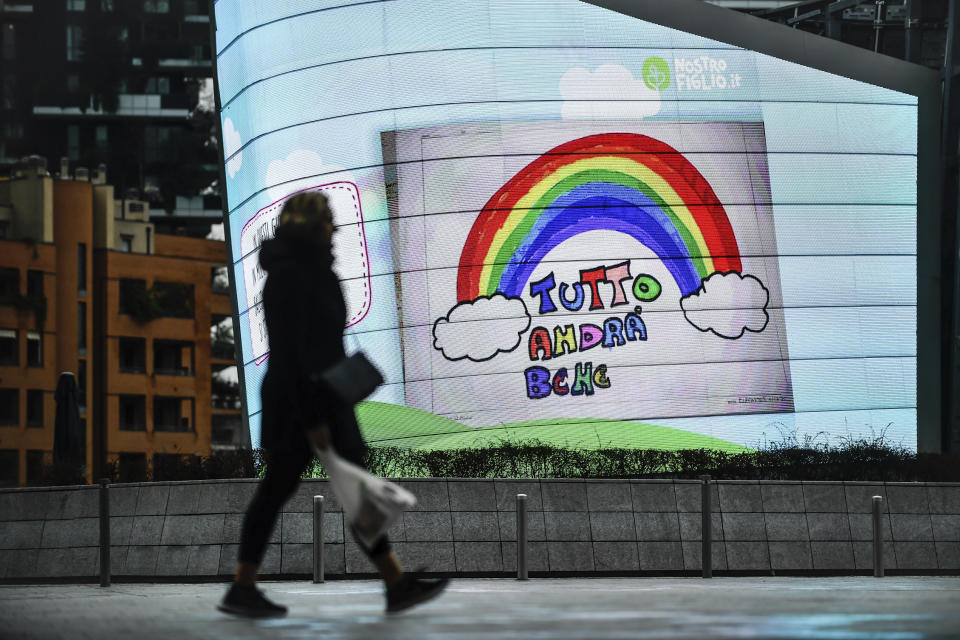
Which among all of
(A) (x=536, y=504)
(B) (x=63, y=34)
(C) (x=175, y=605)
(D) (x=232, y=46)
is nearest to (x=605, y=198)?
(D) (x=232, y=46)

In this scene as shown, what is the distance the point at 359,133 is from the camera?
27875mm

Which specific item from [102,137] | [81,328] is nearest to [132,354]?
[81,328]

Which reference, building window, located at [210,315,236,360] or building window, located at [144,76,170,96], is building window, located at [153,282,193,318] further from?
building window, located at [144,76,170,96]

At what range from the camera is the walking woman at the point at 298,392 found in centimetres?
678

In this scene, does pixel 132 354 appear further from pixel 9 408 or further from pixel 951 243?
pixel 951 243

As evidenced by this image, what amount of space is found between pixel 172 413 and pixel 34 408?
33.7 feet

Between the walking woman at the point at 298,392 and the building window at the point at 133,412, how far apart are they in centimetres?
8532

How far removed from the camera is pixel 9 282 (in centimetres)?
8450

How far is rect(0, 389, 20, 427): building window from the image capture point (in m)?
82.5

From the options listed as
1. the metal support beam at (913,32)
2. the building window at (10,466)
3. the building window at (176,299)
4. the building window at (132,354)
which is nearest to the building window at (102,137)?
the building window at (176,299)

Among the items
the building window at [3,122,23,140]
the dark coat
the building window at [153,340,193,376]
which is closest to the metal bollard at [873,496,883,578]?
the dark coat

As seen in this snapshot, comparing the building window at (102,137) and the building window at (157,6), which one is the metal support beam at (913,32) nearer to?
the building window at (102,137)

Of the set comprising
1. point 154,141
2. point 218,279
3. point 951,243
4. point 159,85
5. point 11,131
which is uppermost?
point 159,85

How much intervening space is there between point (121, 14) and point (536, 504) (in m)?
92.4
